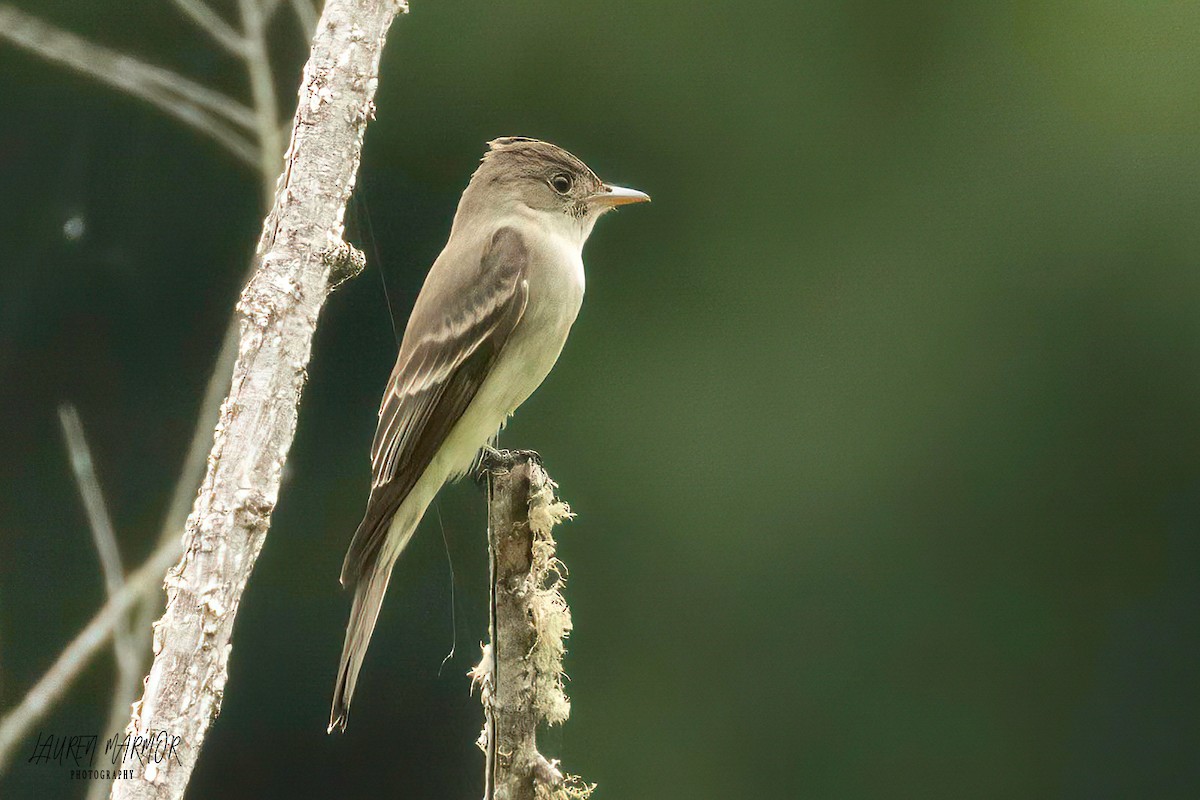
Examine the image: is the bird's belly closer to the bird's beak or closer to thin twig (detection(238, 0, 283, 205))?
the bird's beak

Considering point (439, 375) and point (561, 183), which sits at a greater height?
point (561, 183)

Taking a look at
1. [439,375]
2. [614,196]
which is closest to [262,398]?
[439,375]

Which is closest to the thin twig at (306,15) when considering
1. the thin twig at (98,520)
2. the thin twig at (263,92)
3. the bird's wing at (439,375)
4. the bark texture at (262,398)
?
the thin twig at (263,92)

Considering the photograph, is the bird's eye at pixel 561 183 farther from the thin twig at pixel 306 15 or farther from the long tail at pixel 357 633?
the long tail at pixel 357 633

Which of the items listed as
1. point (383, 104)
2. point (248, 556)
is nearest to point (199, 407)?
point (248, 556)

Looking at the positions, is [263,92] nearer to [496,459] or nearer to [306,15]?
[306,15]

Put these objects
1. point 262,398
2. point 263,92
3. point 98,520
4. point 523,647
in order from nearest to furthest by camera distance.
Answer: point 262,398 < point 523,647 < point 98,520 < point 263,92
